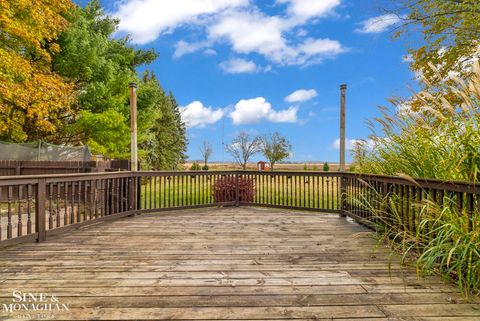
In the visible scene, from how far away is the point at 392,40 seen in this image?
840 centimetres

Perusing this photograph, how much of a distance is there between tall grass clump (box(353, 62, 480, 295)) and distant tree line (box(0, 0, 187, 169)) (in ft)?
28.5

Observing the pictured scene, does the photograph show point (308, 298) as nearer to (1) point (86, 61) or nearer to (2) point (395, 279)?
(2) point (395, 279)

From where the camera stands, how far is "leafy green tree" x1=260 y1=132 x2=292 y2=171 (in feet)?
84.6

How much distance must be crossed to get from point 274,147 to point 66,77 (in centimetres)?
1767

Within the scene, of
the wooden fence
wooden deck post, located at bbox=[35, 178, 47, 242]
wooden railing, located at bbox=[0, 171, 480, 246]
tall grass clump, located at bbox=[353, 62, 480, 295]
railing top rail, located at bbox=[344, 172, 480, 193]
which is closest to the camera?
tall grass clump, located at bbox=[353, 62, 480, 295]

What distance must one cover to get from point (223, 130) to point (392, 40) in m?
16.2

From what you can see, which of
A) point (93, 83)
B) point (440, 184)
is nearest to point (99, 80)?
point (93, 83)

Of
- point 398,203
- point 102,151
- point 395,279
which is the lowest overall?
point 395,279

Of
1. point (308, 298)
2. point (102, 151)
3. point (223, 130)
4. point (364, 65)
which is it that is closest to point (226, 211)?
point (308, 298)

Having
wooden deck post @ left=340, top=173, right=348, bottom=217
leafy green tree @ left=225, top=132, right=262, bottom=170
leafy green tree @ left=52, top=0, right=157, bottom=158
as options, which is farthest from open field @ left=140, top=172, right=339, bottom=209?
leafy green tree @ left=225, top=132, right=262, bottom=170

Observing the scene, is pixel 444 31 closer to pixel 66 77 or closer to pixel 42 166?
pixel 42 166

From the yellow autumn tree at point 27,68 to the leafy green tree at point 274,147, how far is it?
57.1 feet

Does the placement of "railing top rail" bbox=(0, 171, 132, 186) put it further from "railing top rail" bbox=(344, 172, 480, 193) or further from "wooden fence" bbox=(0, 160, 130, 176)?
"railing top rail" bbox=(344, 172, 480, 193)

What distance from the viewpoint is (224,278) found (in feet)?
7.75
